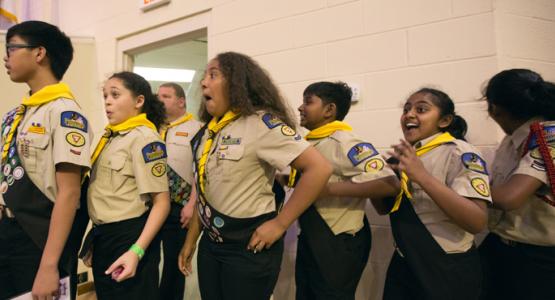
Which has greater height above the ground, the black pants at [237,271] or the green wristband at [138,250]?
the green wristband at [138,250]

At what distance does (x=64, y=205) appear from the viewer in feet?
4.08

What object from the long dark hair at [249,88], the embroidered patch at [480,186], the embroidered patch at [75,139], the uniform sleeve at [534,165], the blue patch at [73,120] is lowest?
the embroidered patch at [480,186]

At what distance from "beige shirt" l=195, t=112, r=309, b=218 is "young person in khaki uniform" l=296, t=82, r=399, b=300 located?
364mm

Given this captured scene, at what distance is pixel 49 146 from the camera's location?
1.28m

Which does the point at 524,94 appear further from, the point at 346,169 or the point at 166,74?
the point at 166,74

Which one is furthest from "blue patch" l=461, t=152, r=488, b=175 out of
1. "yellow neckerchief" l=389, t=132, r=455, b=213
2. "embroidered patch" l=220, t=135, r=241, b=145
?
"embroidered patch" l=220, t=135, r=241, b=145

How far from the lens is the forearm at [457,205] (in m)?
1.22

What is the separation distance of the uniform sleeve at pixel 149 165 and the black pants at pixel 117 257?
0.14m

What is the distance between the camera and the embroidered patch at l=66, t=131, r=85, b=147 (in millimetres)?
1283

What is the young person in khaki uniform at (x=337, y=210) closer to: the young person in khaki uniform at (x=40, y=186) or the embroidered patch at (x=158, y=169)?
the embroidered patch at (x=158, y=169)

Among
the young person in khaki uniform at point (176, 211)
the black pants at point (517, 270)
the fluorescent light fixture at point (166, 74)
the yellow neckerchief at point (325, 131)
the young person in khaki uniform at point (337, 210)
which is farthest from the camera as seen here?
the fluorescent light fixture at point (166, 74)

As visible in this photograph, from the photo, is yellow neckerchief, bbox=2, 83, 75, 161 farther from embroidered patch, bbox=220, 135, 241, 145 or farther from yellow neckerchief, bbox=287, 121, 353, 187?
yellow neckerchief, bbox=287, 121, 353, 187

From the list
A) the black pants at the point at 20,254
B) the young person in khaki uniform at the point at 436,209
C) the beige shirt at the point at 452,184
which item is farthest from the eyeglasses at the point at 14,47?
the beige shirt at the point at 452,184

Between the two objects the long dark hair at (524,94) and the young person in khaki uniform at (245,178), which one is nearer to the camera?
the young person in khaki uniform at (245,178)
